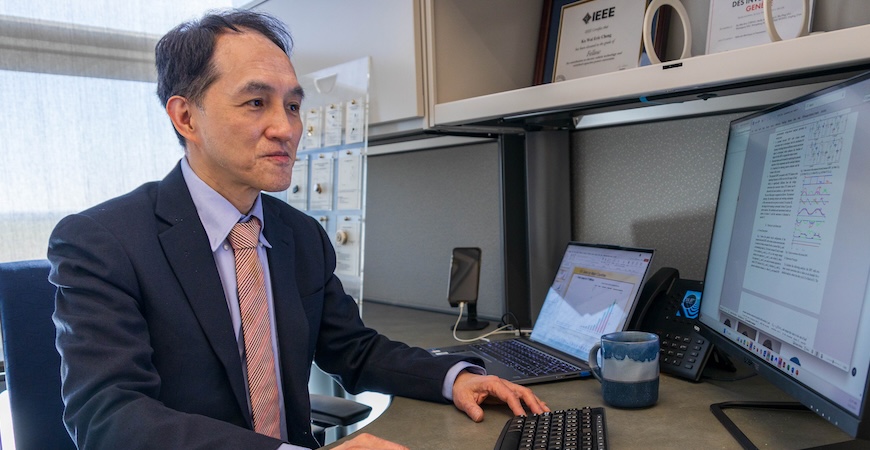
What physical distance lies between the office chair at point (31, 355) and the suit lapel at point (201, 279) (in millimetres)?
268

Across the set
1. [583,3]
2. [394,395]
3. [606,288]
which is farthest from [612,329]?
[583,3]

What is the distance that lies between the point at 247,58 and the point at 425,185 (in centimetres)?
94

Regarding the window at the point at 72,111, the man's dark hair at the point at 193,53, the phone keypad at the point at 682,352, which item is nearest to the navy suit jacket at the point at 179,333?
the man's dark hair at the point at 193,53

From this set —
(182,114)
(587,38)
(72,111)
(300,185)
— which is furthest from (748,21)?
(72,111)

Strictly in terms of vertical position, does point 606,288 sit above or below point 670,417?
above

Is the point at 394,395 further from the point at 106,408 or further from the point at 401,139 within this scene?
the point at 401,139

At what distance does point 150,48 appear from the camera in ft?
7.25

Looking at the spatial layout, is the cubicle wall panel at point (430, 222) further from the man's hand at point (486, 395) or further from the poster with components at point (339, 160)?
the man's hand at point (486, 395)

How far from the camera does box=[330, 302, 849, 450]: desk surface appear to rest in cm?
86

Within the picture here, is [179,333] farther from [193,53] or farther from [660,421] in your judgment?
[660,421]

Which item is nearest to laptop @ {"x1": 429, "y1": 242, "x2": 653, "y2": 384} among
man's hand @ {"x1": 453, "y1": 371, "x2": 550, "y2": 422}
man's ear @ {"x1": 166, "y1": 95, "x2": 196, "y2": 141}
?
man's hand @ {"x1": 453, "y1": 371, "x2": 550, "y2": 422}

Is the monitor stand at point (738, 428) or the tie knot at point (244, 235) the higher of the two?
the tie knot at point (244, 235)

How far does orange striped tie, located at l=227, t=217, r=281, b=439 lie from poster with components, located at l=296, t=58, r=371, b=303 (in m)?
0.49

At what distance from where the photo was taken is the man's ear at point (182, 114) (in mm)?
1115
